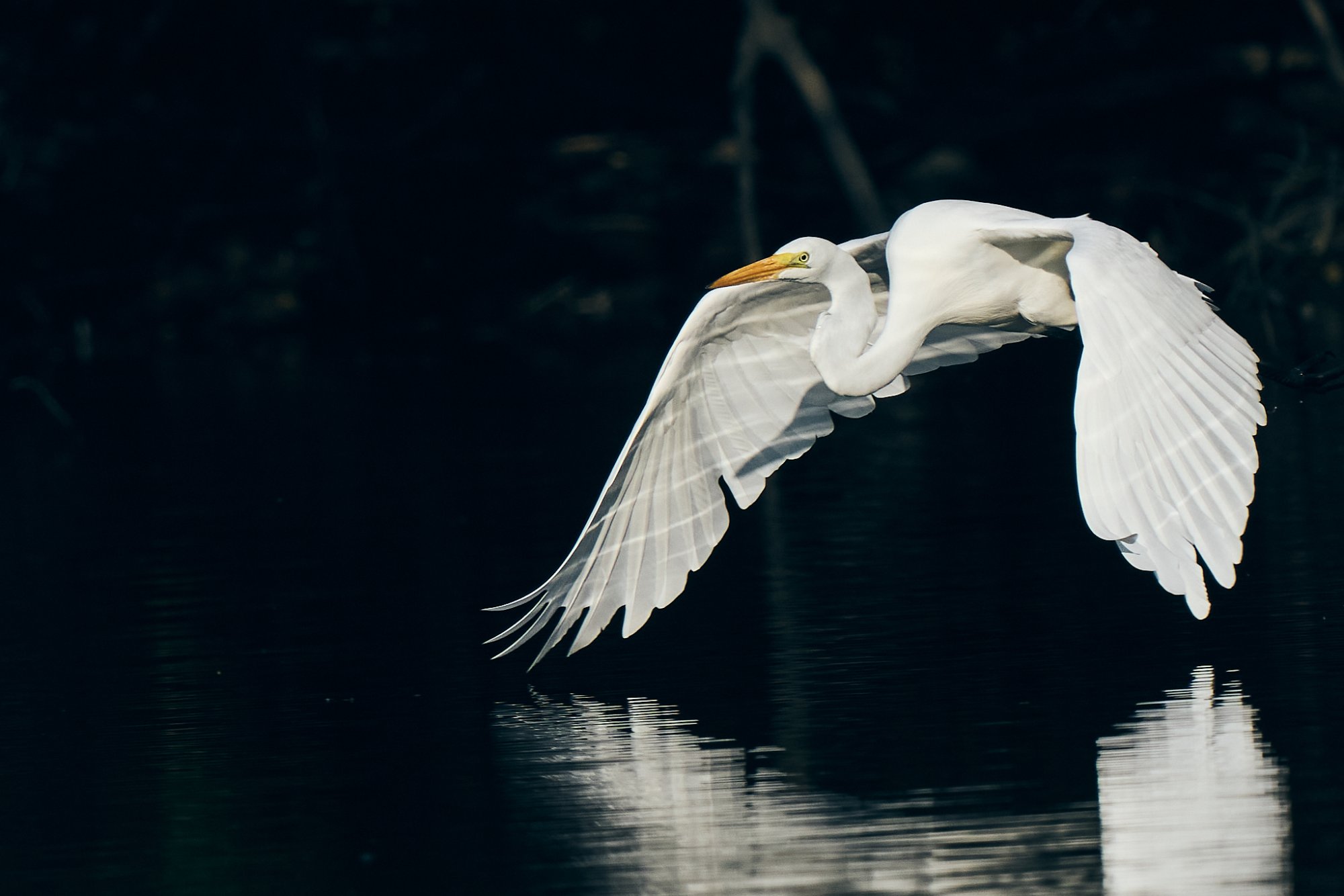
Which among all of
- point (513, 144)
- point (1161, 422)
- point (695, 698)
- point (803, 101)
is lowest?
point (695, 698)

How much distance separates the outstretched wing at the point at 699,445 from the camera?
27.9ft

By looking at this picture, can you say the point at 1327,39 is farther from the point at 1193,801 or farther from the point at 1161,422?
the point at 1193,801

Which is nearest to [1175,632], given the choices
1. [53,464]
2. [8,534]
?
[8,534]

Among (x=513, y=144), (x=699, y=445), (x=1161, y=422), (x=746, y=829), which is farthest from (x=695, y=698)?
(x=513, y=144)

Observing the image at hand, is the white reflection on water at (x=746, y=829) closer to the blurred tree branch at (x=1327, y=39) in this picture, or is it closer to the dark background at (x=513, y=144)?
the blurred tree branch at (x=1327, y=39)

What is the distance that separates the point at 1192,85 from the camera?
28.3 m

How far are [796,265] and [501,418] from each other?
10.1 meters

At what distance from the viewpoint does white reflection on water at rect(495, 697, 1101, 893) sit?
5.88m

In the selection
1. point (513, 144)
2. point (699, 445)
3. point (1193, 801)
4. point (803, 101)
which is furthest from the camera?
point (513, 144)

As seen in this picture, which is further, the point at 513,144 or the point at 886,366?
the point at 513,144

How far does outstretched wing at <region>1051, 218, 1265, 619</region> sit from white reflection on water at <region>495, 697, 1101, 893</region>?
79 centimetres

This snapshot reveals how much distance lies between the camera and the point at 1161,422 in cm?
673

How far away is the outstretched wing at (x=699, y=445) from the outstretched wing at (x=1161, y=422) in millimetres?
1954

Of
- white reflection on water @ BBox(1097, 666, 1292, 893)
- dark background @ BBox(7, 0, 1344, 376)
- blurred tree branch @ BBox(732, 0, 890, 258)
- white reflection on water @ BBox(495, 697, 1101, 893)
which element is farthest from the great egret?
dark background @ BBox(7, 0, 1344, 376)
